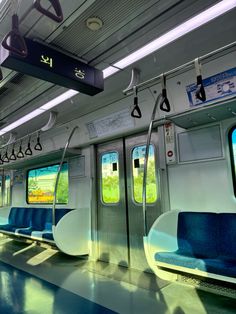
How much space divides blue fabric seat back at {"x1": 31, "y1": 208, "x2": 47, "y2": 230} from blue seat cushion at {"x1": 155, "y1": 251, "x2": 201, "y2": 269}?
11.7 ft

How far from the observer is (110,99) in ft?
13.9

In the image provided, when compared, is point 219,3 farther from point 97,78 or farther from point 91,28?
point 97,78

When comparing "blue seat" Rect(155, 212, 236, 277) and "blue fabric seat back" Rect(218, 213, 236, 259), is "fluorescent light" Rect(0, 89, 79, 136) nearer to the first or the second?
"blue seat" Rect(155, 212, 236, 277)

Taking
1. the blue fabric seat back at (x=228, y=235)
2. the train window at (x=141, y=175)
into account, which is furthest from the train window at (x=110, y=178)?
the blue fabric seat back at (x=228, y=235)

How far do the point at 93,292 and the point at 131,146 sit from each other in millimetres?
2247

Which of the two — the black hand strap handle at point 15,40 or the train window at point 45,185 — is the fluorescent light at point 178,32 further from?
the train window at point 45,185

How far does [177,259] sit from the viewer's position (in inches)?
102

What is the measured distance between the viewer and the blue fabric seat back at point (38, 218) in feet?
18.6

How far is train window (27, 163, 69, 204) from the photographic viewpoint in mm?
5609

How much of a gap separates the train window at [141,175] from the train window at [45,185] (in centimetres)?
196

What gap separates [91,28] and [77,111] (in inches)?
95.0

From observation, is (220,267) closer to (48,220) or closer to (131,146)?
(131,146)

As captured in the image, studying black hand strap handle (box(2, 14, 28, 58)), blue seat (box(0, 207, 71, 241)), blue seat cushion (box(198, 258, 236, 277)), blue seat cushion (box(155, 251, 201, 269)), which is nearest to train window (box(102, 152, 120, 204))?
blue seat (box(0, 207, 71, 241))

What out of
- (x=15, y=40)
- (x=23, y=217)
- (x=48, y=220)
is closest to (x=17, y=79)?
(x=15, y=40)
